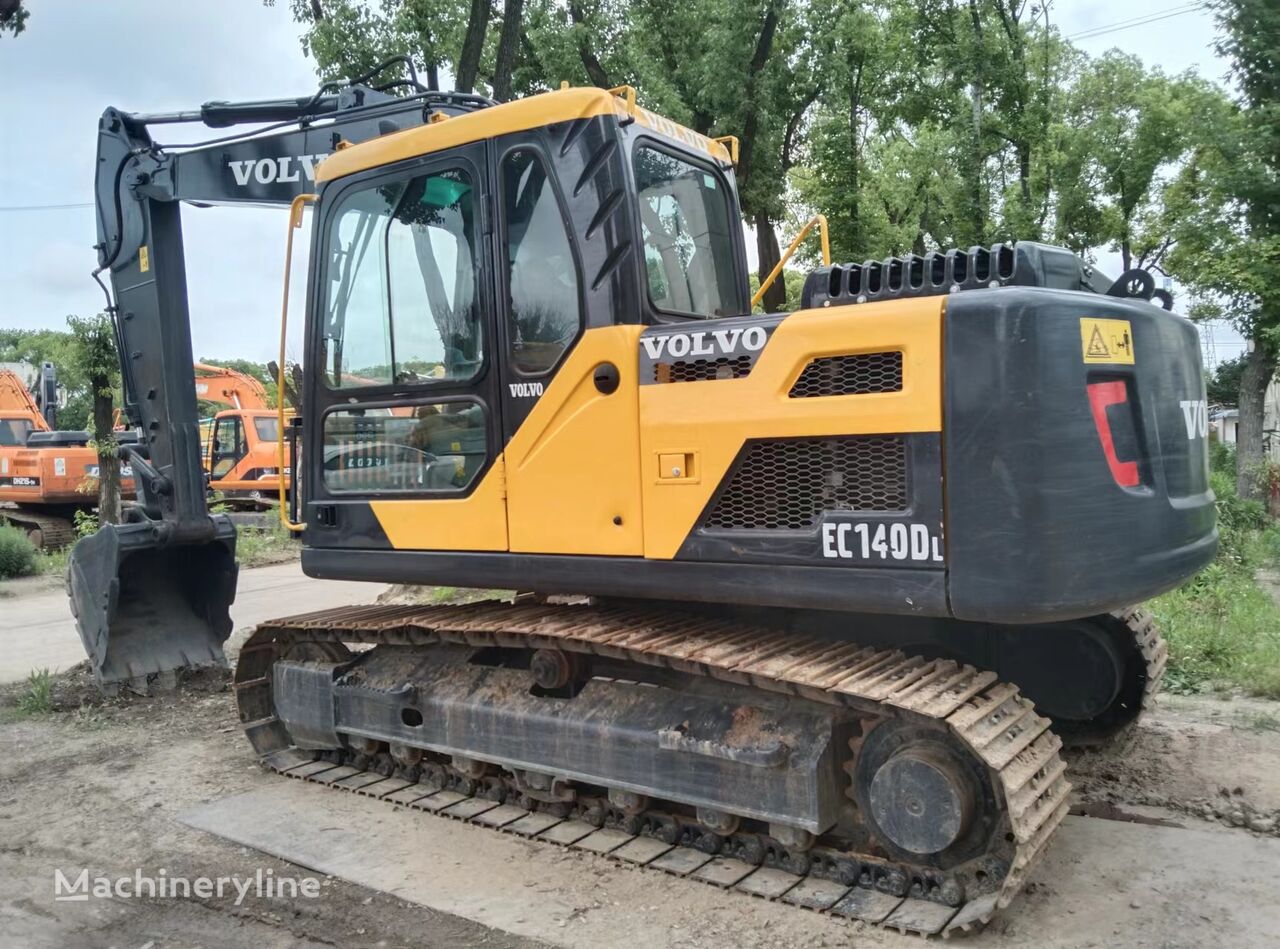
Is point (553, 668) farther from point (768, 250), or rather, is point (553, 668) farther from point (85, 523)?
point (85, 523)

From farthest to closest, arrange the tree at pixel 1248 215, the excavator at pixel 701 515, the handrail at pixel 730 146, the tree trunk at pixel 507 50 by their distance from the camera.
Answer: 1. the tree at pixel 1248 215
2. the tree trunk at pixel 507 50
3. the handrail at pixel 730 146
4. the excavator at pixel 701 515

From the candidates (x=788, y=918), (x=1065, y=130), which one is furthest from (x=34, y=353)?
(x=788, y=918)

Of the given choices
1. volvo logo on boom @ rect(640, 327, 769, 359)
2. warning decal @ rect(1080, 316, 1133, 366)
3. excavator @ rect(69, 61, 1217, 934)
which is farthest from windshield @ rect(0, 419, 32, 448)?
warning decal @ rect(1080, 316, 1133, 366)

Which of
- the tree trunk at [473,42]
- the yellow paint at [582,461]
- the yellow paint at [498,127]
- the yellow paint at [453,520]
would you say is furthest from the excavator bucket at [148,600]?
the tree trunk at [473,42]

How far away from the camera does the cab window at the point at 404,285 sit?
4.48 meters

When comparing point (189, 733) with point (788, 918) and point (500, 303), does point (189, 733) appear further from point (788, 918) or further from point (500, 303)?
point (788, 918)

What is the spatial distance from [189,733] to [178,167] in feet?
10.7

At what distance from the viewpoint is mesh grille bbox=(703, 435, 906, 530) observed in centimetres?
352

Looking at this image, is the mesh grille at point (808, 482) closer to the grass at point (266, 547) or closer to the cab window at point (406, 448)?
the cab window at point (406, 448)

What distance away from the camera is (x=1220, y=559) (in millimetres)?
10125

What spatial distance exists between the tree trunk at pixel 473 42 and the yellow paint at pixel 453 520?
267 inches

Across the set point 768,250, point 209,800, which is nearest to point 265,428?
point 768,250

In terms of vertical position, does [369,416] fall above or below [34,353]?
below

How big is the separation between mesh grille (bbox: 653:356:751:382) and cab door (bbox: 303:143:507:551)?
789 millimetres
